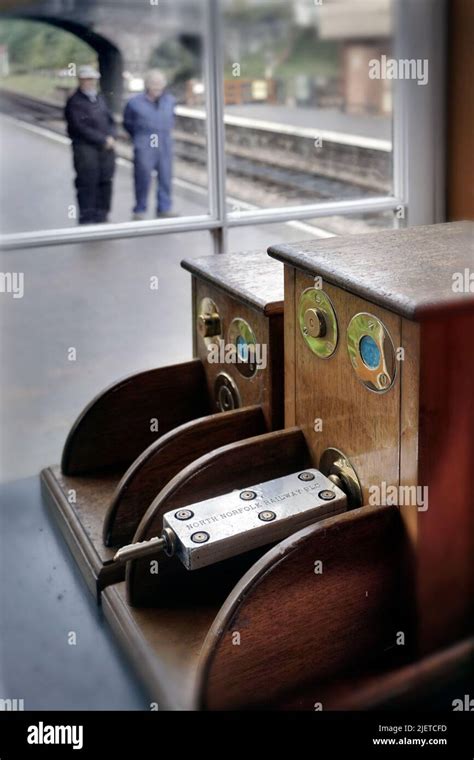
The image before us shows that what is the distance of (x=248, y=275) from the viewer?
2320 millimetres

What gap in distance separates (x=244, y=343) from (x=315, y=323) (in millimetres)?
448

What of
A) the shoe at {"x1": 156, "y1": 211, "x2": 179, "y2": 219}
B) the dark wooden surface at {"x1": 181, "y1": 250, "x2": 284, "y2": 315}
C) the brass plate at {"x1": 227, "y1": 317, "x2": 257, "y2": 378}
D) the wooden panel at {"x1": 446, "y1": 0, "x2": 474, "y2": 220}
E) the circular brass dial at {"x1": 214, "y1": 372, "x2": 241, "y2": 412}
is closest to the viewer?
the dark wooden surface at {"x1": 181, "y1": 250, "x2": 284, "y2": 315}

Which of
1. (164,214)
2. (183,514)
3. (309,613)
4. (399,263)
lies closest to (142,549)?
(183,514)

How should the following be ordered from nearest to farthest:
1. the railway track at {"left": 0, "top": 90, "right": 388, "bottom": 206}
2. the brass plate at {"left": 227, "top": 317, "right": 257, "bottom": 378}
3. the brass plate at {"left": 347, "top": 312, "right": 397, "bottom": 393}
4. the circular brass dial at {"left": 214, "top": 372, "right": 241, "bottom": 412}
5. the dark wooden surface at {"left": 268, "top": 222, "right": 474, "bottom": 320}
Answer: the dark wooden surface at {"left": 268, "top": 222, "right": 474, "bottom": 320} → the brass plate at {"left": 347, "top": 312, "right": 397, "bottom": 393} → the brass plate at {"left": 227, "top": 317, "right": 257, "bottom": 378} → the circular brass dial at {"left": 214, "top": 372, "right": 241, "bottom": 412} → the railway track at {"left": 0, "top": 90, "right": 388, "bottom": 206}

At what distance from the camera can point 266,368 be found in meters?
2.14

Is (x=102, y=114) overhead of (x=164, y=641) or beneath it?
overhead

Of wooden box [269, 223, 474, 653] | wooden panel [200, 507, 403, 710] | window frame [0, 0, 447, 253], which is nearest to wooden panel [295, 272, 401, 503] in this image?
wooden box [269, 223, 474, 653]

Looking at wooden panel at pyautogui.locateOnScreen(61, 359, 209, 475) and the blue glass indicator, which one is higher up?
the blue glass indicator

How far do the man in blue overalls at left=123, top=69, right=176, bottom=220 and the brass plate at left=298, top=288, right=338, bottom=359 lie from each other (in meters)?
1.84

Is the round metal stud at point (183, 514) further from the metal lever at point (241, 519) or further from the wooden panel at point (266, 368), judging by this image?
→ the wooden panel at point (266, 368)

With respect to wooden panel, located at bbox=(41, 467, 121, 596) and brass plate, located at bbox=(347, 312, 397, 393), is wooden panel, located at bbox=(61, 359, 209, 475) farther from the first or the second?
brass plate, located at bbox=(347, 312, 397, 393)

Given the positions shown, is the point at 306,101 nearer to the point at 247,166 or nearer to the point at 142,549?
the point at 247,166

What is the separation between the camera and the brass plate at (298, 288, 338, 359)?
1798 mm

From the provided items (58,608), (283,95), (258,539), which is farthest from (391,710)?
(283,95)
